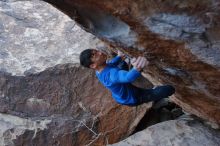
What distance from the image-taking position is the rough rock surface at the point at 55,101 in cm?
715

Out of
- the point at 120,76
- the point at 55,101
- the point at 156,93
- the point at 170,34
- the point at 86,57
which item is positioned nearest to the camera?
the point at 170,34

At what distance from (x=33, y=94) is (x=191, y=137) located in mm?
2551

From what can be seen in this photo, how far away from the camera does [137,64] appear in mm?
4578

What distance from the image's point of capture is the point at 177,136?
5.78 m

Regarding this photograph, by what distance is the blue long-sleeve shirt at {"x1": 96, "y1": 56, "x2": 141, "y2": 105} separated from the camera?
4.69 m

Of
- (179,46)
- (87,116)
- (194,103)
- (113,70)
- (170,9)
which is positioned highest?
(170,9)

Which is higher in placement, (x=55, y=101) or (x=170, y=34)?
(x=170, y=34)

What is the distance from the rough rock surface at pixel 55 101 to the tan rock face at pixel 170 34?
6.41 ft

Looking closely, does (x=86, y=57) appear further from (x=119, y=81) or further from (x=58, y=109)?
(x=58, y=109)

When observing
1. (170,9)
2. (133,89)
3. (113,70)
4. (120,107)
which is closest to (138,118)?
(120,107)

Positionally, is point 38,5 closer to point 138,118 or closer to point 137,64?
point 138,118

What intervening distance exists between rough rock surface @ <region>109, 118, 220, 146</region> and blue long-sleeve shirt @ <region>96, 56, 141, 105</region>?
0.68m

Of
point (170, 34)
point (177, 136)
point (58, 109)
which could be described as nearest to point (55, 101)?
point (58, 109)

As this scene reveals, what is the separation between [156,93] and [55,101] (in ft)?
7.61
